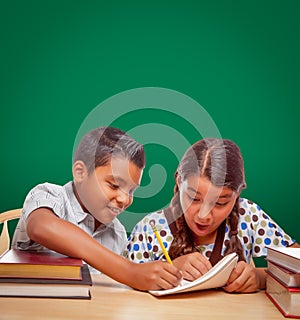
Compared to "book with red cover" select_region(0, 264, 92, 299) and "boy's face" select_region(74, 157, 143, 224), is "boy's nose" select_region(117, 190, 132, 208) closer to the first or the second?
"boy's face" select_region(74, 157, 143, 224)

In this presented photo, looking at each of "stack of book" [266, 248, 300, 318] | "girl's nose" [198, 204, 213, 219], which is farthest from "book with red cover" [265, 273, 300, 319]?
"girl's nose" [198, 204, 213, 219]

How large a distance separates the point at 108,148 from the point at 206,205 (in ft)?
0.92

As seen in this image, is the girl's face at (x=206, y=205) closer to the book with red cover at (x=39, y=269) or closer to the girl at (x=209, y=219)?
the girl at (x=209, y=219)

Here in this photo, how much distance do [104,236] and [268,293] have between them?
0.55 meters

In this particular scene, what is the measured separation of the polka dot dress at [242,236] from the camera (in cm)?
137

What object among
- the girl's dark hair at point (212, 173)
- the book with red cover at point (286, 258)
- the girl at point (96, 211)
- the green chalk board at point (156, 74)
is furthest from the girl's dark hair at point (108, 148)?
the green chalk board at point (156, 74)

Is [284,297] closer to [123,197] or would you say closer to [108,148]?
[123,197]

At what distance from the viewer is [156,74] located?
7.10ft

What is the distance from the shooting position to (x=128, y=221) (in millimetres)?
1504

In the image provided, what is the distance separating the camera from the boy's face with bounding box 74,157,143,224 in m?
1.30

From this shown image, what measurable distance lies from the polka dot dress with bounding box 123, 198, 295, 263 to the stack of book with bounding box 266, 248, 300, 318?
0.35m

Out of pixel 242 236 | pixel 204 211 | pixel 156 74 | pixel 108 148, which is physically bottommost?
pixel 242 236

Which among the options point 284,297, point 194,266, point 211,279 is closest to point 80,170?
point 194,266

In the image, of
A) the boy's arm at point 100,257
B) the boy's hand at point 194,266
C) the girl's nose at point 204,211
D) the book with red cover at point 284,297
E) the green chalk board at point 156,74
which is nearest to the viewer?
the book with red cover at point 284,297
